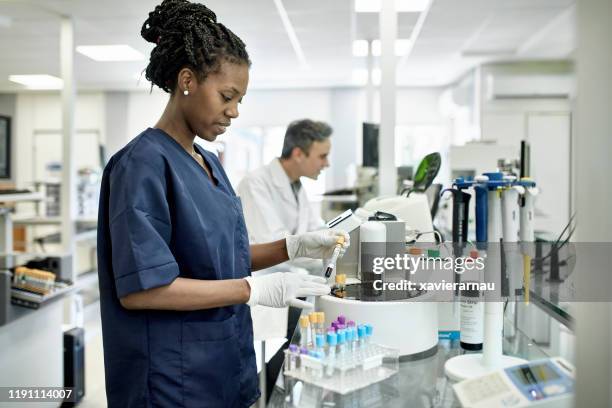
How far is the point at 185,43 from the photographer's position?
1160 millimetres

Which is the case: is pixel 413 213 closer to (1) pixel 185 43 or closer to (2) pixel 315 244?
(2) pixel 315 244

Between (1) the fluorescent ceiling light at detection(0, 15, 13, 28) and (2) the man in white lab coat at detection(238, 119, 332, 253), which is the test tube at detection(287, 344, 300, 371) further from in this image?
(1) the fluorescent ceiling light at detection(0, 15, 13, 28)

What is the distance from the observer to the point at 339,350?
113 cm

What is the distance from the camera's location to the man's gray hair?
280 centimetres

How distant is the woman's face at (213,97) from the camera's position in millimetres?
1188

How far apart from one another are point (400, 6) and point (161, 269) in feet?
11.9

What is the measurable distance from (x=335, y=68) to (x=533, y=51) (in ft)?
7.49

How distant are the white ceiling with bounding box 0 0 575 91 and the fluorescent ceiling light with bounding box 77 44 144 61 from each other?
134 mm

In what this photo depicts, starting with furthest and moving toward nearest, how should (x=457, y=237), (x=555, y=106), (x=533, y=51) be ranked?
(x=555, y=106)
(x=533, y=51)
(x=457, y=237)

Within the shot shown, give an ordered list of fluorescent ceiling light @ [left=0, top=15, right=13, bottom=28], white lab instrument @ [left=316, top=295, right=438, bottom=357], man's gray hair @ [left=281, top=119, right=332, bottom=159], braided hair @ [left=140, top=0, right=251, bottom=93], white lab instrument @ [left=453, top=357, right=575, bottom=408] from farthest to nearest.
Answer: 1. fluorescent ceiling light @ [left=0, top=15, right=13, bottom=28]
2. man's gray hair @ [left=281, top=119, right=332, bottom=159]
3. white lab instrument @ [left=316, top=295, right=438, bottom=357]
4. braided hair @ [left=140, top=0, right=251, bottom=93]
5. white lab instrument @ [left=453, top=357, right=575, bottom=408]

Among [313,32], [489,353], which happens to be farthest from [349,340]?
[313,32]

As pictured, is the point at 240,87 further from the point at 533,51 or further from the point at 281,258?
the point at 533,51

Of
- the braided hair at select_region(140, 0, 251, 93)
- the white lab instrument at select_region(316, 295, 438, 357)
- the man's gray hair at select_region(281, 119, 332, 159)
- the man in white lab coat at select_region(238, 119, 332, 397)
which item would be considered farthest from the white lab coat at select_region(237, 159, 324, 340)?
the braided hair at select_region(140, 0, 251, 93)

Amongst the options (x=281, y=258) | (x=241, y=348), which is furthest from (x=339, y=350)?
(x=281, y=258)
